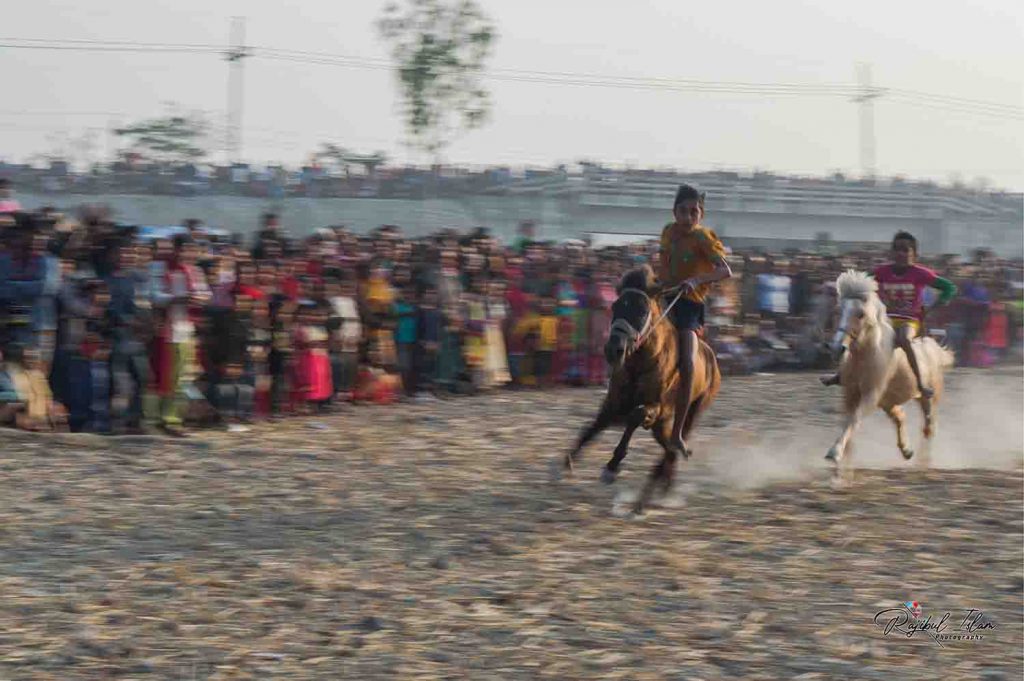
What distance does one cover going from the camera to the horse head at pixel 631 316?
9617 millimetres

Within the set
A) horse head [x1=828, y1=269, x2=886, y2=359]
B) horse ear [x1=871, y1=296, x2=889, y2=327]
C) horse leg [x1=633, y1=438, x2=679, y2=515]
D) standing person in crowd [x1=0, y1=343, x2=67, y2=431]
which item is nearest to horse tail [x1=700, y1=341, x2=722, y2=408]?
horse leg [x1=633, y1=438, x2=679, y2=515]

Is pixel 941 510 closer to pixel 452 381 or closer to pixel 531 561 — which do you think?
pixel 531 561

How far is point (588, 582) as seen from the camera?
8.36 metres

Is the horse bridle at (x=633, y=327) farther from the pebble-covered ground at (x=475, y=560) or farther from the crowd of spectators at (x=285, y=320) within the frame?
the crowd of spectators at (x=285, y=320)

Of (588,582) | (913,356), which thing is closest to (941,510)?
(913,356)

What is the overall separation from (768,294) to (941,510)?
1138 cm

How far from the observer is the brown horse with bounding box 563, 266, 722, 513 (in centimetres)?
977

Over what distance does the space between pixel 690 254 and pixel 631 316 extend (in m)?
1.08

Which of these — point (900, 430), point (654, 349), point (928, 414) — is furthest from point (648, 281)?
point (928, 414)

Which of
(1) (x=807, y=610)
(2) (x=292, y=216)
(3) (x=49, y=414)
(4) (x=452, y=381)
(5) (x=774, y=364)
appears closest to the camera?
(1) (x=807, y=610)

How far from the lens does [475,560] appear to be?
8.77 meters

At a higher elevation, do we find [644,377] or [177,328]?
[177,328]

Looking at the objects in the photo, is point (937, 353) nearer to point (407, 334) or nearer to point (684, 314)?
point (684, 314)

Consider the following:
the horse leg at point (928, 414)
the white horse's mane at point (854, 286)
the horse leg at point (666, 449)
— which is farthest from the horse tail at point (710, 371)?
the horse leg at point (928, 414)
